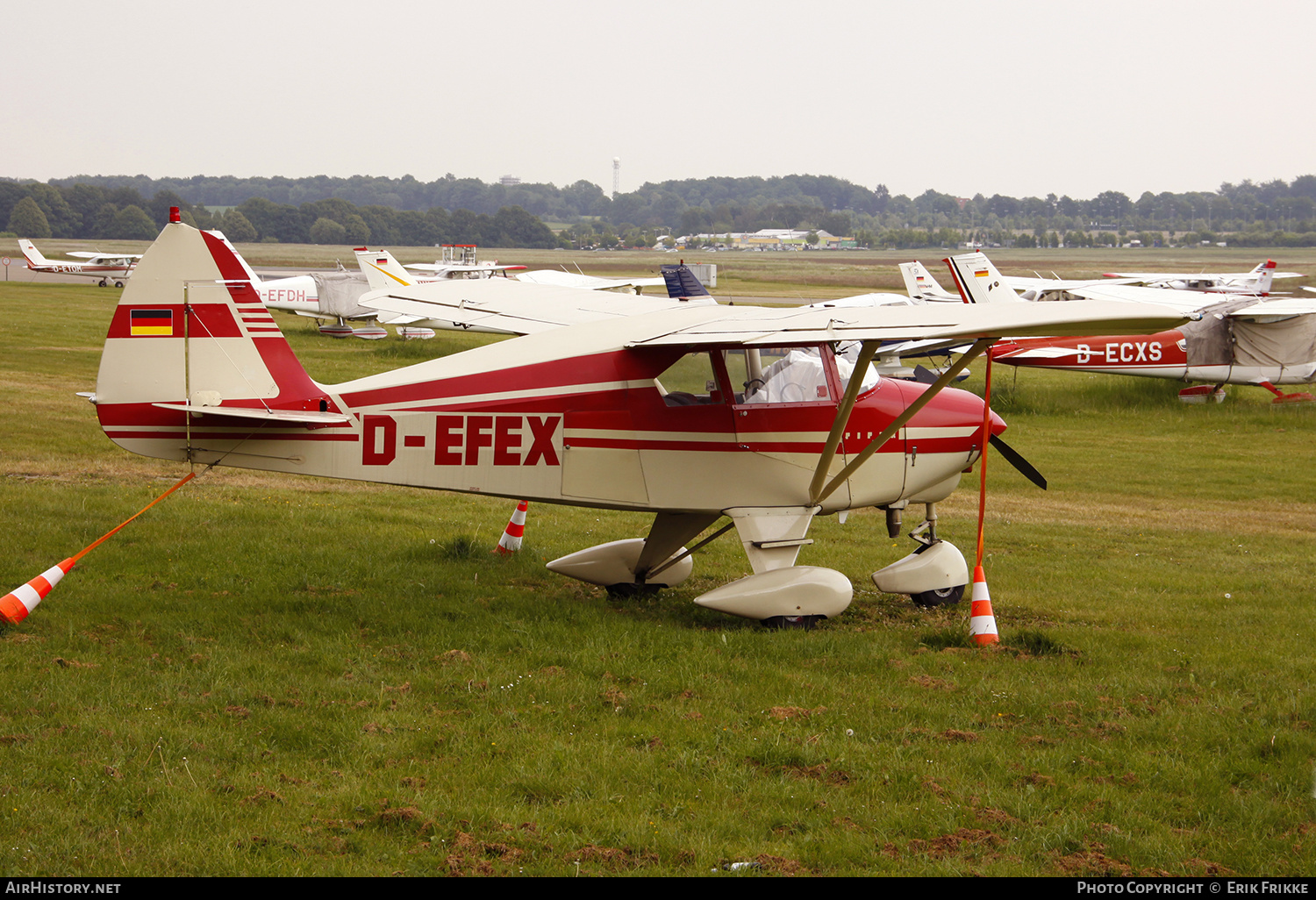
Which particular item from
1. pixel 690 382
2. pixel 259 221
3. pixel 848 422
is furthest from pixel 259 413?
pixel 259 221

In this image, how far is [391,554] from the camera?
969cm

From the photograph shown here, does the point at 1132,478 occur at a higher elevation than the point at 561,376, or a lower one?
lower

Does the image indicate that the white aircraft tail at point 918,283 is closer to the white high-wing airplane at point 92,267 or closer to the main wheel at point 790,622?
the main wheel at point 790,622

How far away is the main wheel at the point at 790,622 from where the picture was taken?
25.7ft

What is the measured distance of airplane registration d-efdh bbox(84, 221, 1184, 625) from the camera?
24.1ft

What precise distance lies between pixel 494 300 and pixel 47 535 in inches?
181

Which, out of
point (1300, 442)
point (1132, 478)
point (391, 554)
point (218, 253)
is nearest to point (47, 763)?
point (218, 253)

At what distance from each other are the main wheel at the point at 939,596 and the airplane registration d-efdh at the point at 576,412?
101 cm

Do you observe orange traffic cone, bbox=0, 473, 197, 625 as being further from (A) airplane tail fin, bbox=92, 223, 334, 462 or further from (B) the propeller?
(B) the propeller

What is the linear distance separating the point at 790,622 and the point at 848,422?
1576 mm

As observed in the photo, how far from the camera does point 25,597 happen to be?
275 inches

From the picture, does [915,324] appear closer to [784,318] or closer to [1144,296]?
[784,318]

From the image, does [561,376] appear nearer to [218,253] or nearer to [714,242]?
[218,253]

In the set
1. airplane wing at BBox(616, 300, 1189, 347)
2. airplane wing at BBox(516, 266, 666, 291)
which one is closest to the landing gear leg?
airplane wing at BBox(616, 300, 1189, 347)
